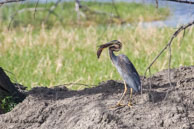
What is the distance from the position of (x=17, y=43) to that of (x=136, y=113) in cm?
663

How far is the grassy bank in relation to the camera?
25.5 feet

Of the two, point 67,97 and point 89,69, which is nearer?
point 67,97

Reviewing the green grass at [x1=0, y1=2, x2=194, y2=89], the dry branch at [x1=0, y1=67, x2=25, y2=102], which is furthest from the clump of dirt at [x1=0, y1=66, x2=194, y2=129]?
the green grass at [x1=0, y1=2, x2=194, y2=89]

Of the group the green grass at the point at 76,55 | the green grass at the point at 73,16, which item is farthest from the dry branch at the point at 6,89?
the green grass at the point at 73,16

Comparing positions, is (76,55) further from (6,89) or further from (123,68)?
(123,68)

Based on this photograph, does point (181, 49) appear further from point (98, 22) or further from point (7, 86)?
point (98, 22)

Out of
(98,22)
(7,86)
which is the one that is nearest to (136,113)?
(7,86)

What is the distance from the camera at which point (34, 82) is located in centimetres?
755

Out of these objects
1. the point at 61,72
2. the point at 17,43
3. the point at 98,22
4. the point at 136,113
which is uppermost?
the point at 98,22

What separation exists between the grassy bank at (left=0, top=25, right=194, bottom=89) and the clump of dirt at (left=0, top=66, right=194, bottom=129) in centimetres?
169

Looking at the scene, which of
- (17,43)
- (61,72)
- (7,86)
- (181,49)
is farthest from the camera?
(17,43)

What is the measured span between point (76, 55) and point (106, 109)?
199 inches

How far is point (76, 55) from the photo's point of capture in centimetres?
934

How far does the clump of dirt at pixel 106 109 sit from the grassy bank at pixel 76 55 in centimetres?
169
